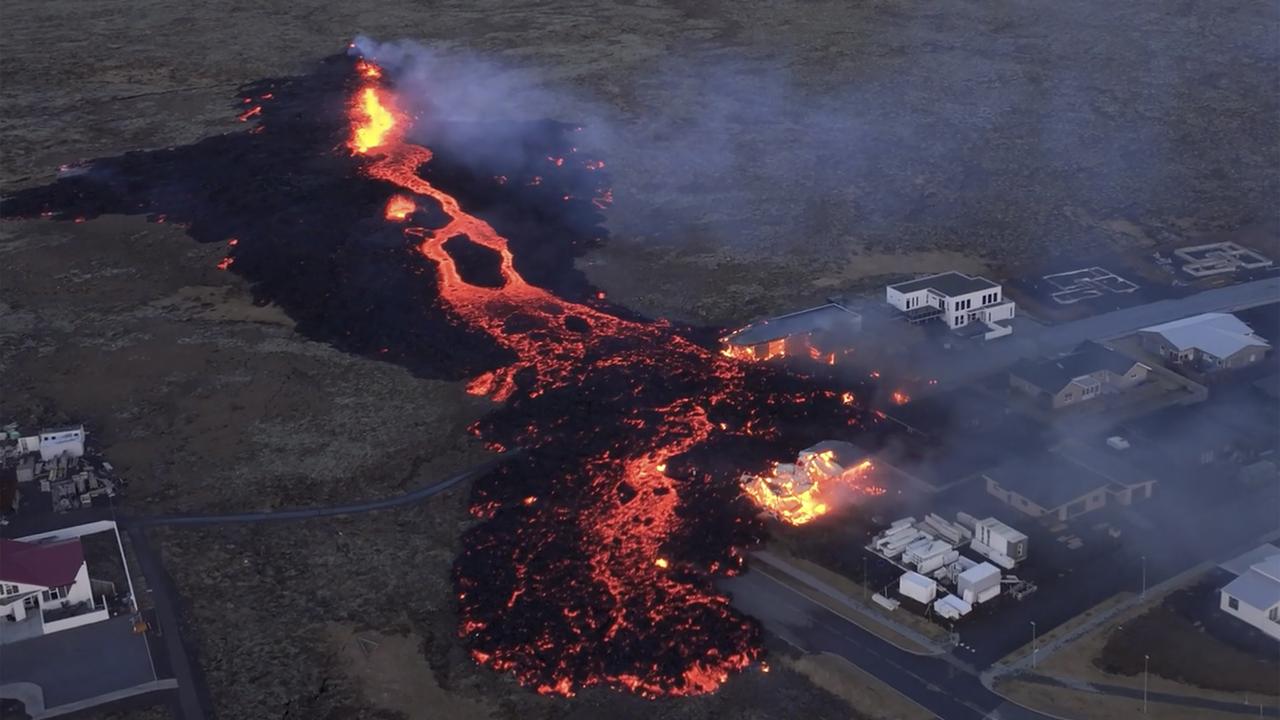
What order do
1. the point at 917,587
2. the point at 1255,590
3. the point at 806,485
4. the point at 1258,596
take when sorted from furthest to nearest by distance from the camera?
the point at 806,485, the point at 917,587, the point at 1255,590, the point at 1258,596

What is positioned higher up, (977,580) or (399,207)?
(977,580)

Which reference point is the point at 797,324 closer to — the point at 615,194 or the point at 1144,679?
the point at 615,194

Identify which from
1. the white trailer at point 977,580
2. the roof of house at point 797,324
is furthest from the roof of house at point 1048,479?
the roof of house at point 797,324

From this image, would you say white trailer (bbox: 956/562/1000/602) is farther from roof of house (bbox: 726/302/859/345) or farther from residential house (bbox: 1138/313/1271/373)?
residential house (bbox: 1138/313/1271/373)

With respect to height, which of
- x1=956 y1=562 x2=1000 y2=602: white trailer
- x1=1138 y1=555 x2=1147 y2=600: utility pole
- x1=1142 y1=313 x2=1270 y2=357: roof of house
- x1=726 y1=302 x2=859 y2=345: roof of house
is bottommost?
x1=726 y1=302 x2=859 y2=345: roof of house

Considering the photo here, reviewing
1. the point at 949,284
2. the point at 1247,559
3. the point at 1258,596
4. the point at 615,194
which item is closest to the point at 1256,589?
the point at 1258,596

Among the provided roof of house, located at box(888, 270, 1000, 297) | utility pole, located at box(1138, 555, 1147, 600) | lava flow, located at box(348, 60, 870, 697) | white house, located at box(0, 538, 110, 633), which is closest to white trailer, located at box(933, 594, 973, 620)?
utility pole, located at box(1138, 555, 1147, 600)

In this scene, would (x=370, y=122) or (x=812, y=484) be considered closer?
(x=812, y=484)

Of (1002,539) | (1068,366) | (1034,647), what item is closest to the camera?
(1034,647)

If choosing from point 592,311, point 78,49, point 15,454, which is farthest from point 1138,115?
point 78,49
